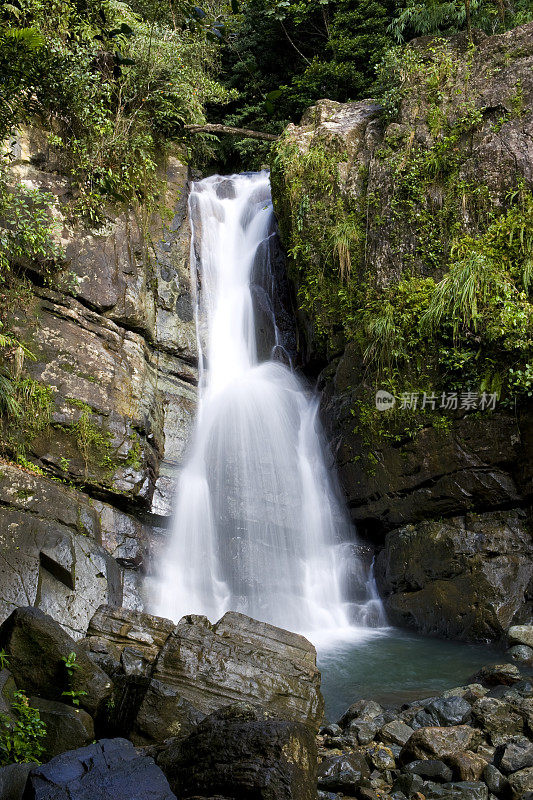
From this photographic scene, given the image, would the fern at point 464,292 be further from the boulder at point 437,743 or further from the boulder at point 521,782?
the boulder at point 521,782

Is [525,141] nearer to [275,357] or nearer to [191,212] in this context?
[275,357]

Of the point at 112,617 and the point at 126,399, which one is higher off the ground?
the point at 126,399

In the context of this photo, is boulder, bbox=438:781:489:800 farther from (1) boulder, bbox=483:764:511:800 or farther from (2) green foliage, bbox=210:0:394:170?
(2) green foliage, bbox=210:0:394:170

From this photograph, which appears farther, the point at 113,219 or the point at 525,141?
the point at 113,219

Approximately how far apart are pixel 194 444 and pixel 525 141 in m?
7.25

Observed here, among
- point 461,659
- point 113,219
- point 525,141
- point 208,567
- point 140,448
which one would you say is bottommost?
point 461,659

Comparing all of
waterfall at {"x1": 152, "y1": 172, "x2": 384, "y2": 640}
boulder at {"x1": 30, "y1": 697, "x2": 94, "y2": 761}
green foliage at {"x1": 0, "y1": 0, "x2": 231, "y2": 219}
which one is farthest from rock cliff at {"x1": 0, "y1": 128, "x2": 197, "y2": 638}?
boulder at {"x1": 30, "y1": 697, "x2": 94, "y2": 761}

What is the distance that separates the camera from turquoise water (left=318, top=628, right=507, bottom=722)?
6.01m

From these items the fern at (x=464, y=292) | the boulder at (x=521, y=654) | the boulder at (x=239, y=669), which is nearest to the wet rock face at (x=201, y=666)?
the boulder at (x=239, y=669)

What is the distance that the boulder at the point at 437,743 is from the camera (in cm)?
403

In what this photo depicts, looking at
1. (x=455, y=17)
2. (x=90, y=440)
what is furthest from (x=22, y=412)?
(x=455, y=17)

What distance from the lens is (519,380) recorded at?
25.4 ft

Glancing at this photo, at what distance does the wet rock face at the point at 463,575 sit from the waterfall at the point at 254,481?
2.28 feet

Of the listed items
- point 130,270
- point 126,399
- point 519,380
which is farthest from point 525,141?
point 126,399
